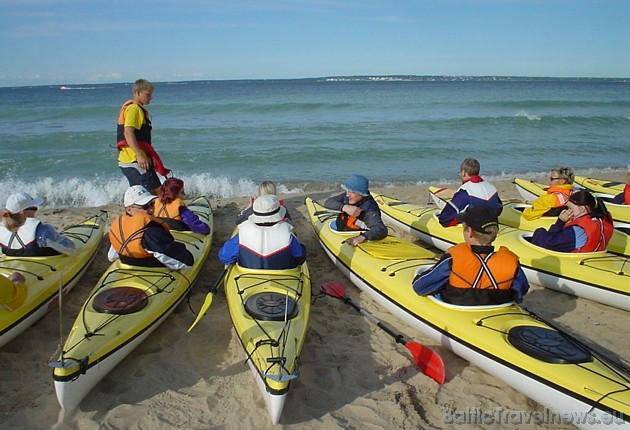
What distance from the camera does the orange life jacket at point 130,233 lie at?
424 cm

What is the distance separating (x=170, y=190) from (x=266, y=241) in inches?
68.3

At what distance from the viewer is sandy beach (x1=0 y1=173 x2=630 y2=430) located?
3223 millimetres

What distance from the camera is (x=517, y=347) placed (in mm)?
3416

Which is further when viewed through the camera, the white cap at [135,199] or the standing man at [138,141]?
the standing man at [138,141]

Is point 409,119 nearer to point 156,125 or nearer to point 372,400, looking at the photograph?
point 156,125

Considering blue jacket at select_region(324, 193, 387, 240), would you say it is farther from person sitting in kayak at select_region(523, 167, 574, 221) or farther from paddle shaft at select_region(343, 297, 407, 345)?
person sitting in kayak at select_region(523, 167, 574, 221)

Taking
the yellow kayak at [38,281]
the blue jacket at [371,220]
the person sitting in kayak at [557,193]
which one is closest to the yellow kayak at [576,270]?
the person sitting in kayak at [557,193]

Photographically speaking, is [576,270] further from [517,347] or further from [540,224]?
[517,347]

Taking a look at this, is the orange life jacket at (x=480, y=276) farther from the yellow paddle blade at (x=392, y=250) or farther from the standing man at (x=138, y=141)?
the standing man at (x=138, y=141)

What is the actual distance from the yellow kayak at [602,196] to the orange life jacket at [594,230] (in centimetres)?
215

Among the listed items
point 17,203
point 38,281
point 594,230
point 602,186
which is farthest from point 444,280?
point 602,186

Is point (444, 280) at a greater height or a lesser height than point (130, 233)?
lesser

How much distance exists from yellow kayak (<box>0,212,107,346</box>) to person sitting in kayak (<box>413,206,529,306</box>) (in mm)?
2940

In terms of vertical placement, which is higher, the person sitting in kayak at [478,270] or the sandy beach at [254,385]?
the person sitting in kayak at [478,270]
